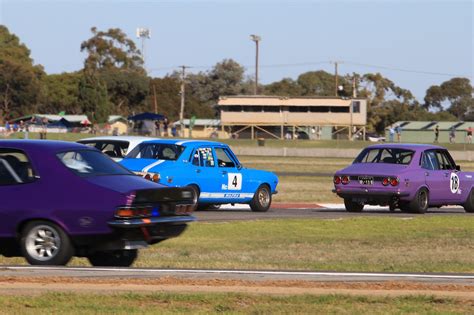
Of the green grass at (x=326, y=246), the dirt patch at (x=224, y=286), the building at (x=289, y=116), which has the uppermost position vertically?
the building at (x=289, y=116)

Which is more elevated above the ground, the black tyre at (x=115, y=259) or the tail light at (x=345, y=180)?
the tail light at (x=345, y=180)

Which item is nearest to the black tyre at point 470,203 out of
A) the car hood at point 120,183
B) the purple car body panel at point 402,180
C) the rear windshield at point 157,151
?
the purple car body panel at point 402,180

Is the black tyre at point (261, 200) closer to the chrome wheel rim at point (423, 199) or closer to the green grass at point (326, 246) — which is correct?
the green grass at point (326, 246)

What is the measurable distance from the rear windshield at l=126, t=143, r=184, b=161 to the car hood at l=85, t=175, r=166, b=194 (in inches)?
408

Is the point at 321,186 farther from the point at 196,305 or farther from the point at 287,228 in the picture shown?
the point at 196,305

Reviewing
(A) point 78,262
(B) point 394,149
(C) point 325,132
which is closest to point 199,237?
(A) point 78,262

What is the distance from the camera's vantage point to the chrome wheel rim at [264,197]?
83.0ft

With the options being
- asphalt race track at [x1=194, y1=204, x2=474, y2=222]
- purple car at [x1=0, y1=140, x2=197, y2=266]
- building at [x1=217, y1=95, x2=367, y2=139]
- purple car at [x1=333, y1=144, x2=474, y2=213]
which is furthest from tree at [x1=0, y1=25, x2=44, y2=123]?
purple car at [x1=0, y1=140, x2=197, y2=266]

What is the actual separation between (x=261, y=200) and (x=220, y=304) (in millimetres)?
16010

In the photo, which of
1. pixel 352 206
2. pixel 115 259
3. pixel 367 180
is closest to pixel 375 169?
pixel 367 180

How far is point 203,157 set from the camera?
23.8 meters

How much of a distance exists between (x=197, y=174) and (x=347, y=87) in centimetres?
13003

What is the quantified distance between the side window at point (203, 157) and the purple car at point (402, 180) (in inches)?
110

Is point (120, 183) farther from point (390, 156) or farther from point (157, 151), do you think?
point (390, 156)
